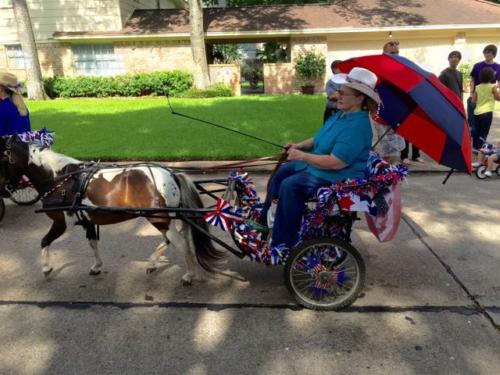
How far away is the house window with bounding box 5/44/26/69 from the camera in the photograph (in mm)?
22891

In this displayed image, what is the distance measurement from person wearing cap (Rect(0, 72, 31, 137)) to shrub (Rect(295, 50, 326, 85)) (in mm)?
18420

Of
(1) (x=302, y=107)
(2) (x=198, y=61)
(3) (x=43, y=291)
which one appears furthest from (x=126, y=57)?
(3) (x=43, y=291)

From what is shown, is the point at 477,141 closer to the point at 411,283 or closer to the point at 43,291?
the point at 411,283

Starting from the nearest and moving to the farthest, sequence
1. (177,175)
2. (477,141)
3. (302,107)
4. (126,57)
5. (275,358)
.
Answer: (275,358) < (177,175) < (477,141) < (302,107) < (126,57)

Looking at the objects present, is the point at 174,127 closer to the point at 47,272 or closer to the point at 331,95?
the point at 331,95

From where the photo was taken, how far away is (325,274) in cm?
357

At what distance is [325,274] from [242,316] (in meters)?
0.77

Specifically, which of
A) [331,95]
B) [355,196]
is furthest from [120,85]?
[355,196]

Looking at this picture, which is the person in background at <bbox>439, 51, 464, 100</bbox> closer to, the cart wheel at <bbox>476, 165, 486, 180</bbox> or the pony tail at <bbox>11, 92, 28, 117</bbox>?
the cart wheel at <bbox>476, 165, 486, 180</bbox>

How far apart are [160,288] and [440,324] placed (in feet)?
7.95

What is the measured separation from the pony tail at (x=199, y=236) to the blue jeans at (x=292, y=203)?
705 mm

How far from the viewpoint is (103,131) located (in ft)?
36.8

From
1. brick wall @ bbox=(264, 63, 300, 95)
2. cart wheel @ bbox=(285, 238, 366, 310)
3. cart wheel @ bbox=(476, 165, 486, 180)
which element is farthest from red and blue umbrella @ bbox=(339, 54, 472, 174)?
brick wall @ bbox=(264, 63, 300, 95)

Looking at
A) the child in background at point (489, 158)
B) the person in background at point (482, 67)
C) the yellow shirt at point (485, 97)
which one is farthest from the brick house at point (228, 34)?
the child in background at point (489, 158)
